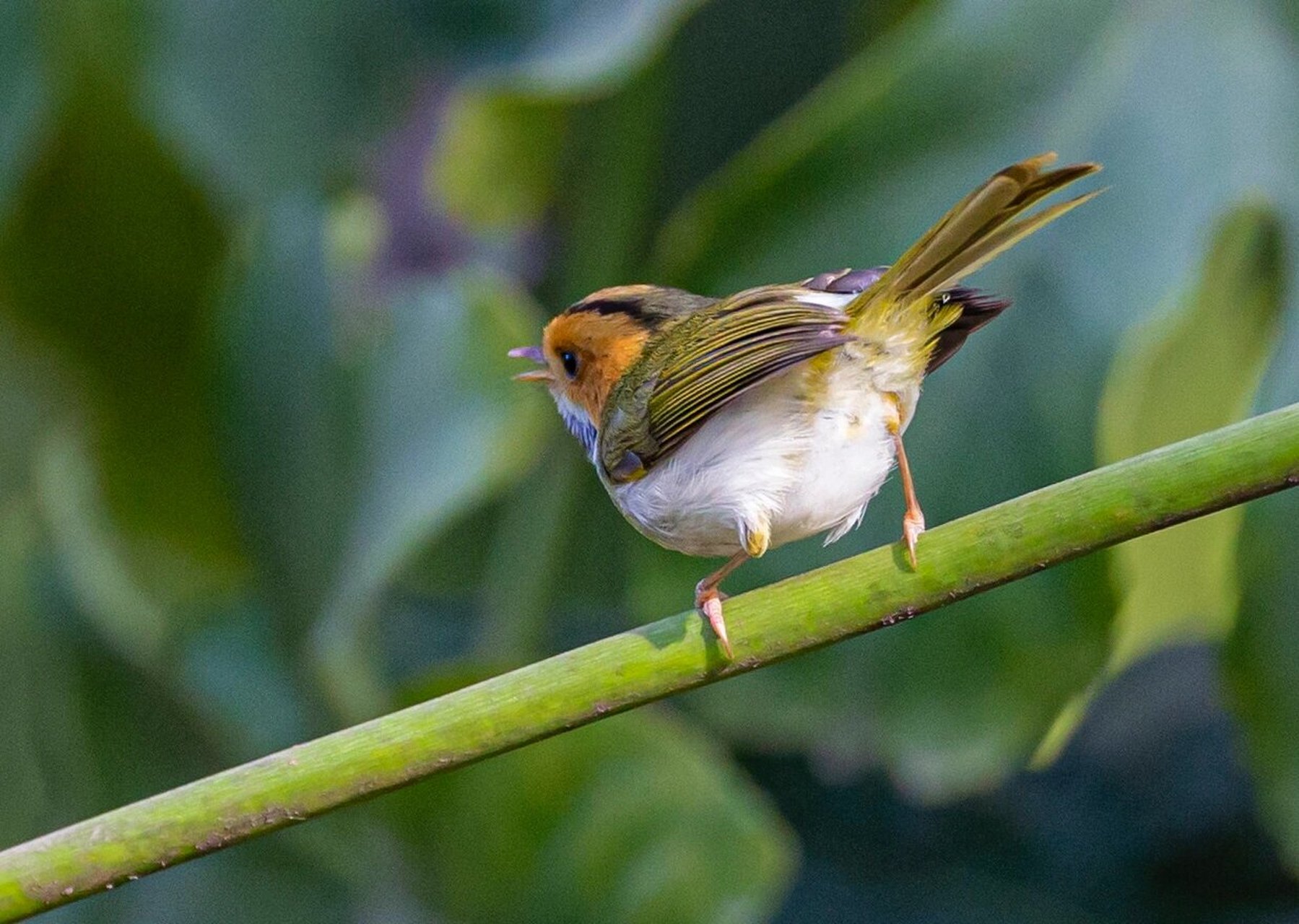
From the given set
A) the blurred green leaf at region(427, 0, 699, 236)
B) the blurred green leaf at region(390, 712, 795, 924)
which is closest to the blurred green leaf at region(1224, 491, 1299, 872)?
the blurred green leaf at region(390, 712, 795, 924)

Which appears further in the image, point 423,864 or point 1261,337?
point 423,864

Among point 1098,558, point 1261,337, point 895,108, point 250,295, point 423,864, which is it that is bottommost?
point 423,864

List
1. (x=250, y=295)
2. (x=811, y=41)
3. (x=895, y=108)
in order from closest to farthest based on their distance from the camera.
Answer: (x=895, y=108) < (x=250, y=295) < (x=811, y=41)

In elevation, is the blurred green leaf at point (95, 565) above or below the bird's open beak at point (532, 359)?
below

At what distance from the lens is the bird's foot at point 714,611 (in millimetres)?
953

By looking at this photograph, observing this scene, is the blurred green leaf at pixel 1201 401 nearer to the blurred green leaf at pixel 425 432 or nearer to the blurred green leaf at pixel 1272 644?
the blurred green leaf at pixel 1272 644

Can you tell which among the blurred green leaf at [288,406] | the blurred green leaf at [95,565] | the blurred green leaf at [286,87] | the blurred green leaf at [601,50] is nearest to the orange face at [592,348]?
the blurred green leaf at [601,50]

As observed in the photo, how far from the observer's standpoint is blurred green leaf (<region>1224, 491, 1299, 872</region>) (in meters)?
1.80

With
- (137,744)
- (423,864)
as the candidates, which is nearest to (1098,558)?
(423,864)

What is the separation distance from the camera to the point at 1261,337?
6.66 ft

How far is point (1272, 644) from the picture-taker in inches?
71.5

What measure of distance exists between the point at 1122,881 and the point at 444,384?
4.33ft

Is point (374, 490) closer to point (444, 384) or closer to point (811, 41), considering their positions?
point (444, 384)

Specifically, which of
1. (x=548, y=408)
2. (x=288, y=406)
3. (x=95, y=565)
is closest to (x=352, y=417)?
(x=288, y=406)
